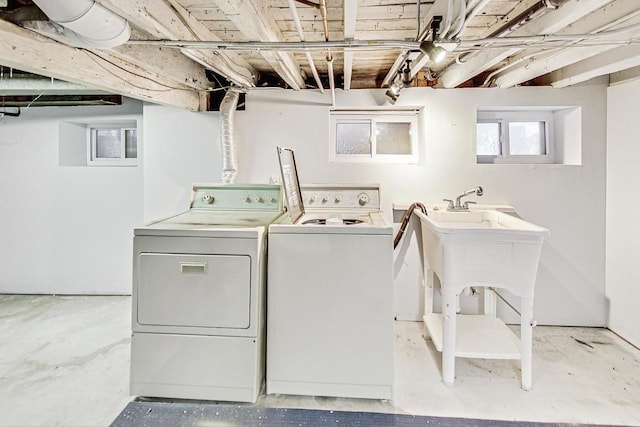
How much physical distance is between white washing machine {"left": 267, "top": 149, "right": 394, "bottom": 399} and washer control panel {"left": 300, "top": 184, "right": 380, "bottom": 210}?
845 millimetres

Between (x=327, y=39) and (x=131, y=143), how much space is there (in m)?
2.66

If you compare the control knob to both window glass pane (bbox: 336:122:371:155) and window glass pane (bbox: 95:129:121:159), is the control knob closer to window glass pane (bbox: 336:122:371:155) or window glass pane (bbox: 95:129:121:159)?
window glass pane (bbox: 336:122:371:155)

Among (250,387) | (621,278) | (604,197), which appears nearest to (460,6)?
(250,387)

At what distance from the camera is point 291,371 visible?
6.31ft

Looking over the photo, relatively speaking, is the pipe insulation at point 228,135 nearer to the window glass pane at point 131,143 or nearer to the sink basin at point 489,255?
the window glass pane at point 131,143

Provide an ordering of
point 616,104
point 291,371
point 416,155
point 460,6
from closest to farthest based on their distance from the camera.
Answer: point 460,6, point 291,371, point 616,104, point 416,155

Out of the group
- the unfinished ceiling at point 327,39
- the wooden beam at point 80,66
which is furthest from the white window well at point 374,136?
the wooden beam at point 80,66

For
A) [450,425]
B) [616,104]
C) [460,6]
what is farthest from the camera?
[616,104]

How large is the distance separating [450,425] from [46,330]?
2.94 metres

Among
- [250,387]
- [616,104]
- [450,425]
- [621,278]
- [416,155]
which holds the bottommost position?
[450,425]

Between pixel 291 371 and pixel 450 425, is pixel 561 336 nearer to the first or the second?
pixel 450 425

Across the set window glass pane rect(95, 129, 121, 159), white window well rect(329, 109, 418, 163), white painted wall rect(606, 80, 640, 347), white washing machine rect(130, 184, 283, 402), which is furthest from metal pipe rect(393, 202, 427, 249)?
window glass pane rect(95, 129, 121, 159)

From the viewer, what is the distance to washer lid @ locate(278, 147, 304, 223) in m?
2.10

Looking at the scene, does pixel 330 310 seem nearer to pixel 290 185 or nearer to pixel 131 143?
pixel 290 185
